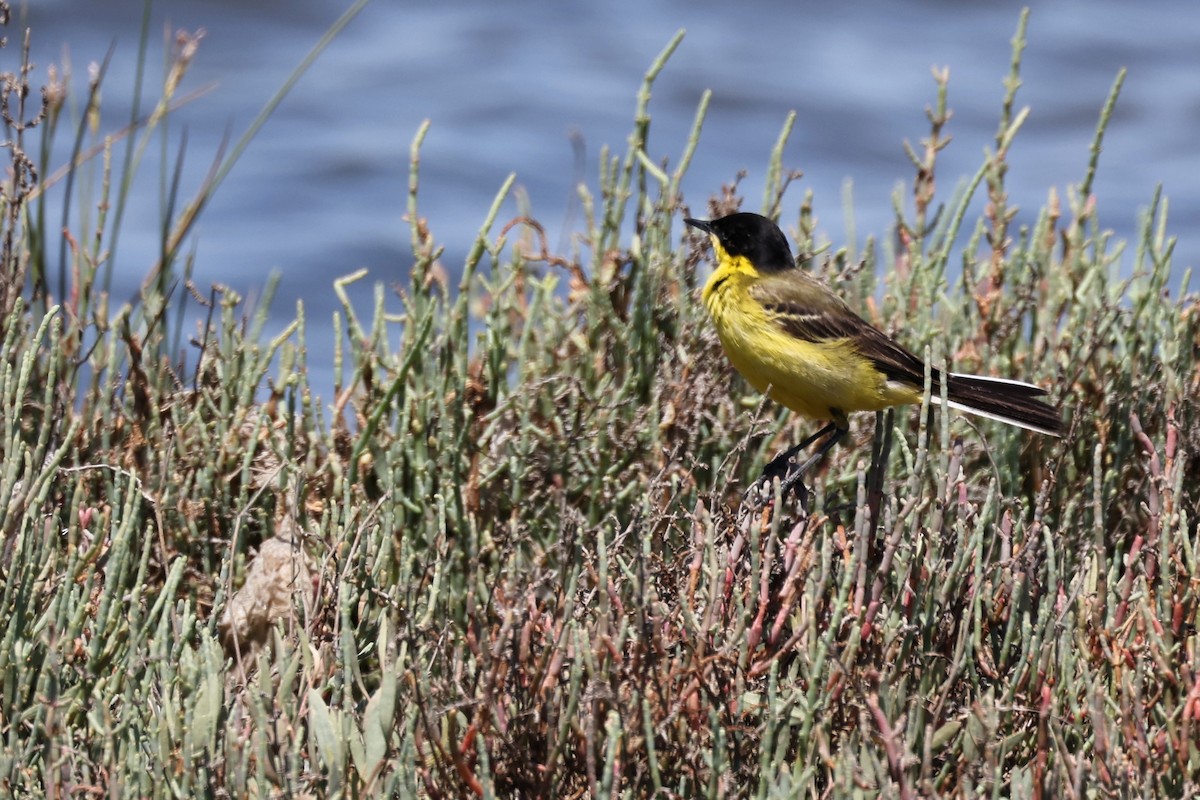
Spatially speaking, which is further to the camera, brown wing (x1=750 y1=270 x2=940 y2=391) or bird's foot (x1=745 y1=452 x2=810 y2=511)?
brown wing (x1=750 y1=270 x2=940 y2=391)

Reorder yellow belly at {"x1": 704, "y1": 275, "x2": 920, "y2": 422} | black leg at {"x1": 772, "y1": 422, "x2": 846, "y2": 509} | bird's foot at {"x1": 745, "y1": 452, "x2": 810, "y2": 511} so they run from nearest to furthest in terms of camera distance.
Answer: bird's foot at {"x1": 745, "y1": 452, "x2": 810, "y2": 511} < black leg at {"x1": 772, "y1": 422, "x2": 846, "y2": 509} < yellow belly at {"x1": 704, "y1": 275, "x2": 920, "y2": 422}

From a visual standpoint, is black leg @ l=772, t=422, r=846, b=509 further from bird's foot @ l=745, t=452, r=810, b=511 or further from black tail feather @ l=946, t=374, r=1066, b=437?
black tail feather @ l=946, t=374, r=1066, b=437

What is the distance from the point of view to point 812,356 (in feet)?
15.7

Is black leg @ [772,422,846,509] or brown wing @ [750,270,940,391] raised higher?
brown wing @ [750,270,940,391]

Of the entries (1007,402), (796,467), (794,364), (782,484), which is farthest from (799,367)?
(782,484)

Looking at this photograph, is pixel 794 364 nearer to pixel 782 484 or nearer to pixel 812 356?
pixel 812 356

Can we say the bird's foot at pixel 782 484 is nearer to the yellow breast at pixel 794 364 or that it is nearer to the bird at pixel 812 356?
the bird at pixel 812 356

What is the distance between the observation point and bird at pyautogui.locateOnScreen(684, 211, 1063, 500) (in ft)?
15.0

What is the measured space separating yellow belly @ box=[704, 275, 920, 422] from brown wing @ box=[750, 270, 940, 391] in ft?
0.11

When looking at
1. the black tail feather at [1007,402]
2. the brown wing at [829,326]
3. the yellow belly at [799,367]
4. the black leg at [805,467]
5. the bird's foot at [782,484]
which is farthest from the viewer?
the brown wing at [829,326]

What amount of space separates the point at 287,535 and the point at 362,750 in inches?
70.0

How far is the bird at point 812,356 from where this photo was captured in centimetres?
457

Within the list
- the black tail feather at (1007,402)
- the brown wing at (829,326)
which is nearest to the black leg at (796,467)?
the brown wing at (829,326)

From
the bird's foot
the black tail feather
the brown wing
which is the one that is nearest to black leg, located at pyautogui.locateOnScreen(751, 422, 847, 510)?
the bird's foot
